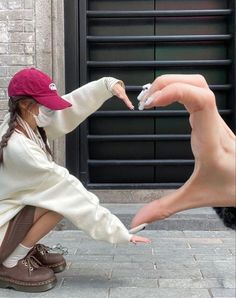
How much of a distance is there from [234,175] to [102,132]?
459 centimetres

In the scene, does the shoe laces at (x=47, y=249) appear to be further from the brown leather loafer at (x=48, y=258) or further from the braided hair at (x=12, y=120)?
the braided hair at (x=12, y=120)

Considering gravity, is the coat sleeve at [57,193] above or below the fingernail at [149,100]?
below

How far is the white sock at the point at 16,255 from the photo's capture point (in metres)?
3.53

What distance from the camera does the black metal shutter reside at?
574 centimetres

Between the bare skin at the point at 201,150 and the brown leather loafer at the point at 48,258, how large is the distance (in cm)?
242

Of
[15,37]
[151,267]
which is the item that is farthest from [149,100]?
[15,37]

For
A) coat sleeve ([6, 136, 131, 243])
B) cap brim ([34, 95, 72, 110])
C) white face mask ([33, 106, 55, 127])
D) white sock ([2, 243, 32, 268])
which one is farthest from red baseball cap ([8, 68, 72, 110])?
white sock ([2, 243, 32, 268])

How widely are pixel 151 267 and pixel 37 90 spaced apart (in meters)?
1.64

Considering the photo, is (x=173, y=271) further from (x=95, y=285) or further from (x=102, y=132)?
(x=102, y=132)

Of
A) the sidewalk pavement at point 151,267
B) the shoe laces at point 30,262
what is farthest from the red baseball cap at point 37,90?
the sidewalk pavement at point 151,267

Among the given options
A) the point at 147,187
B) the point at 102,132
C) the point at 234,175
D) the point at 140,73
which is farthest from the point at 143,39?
the point at 234,175

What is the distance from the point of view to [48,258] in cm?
387

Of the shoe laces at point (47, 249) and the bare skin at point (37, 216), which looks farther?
the shoe laces at point (47, 249)

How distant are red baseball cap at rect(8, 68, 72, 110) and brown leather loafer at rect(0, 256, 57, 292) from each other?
3.49 ft
